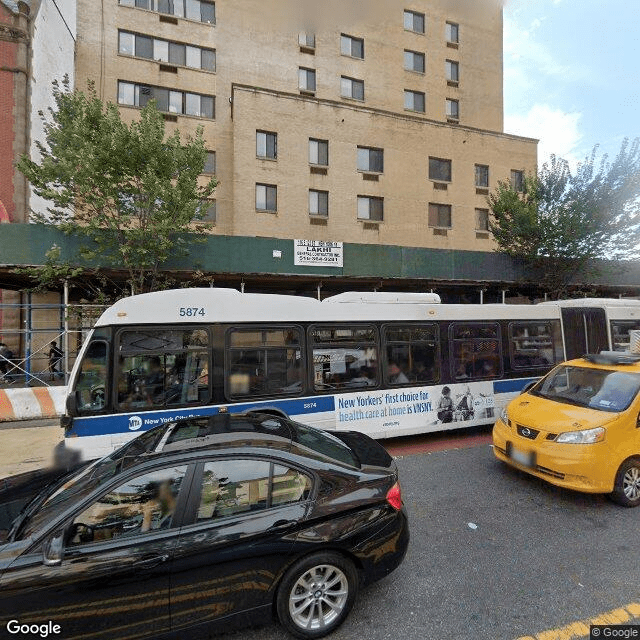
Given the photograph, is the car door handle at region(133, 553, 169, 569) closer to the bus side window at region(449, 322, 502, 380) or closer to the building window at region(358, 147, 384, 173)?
the bus side window at region(449, 322, 502, 380)

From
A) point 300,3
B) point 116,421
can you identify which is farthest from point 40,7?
point 116,421

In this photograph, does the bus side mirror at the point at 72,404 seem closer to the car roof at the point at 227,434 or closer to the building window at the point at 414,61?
the car roof at the point at 227,434

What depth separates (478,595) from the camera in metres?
2.99

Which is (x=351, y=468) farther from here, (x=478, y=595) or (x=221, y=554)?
(x=478, y=595)

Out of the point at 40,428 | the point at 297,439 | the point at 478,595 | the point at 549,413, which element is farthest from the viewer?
the point at 40,428

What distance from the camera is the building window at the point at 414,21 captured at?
2153cm

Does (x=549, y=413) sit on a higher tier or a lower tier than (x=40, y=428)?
higher

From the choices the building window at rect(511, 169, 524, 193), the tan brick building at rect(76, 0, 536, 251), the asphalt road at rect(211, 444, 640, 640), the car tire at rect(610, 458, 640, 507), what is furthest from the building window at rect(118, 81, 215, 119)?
the car tire at rect(610, 458, 640, 507)

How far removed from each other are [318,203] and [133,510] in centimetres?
1764

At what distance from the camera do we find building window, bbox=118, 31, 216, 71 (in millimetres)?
17609

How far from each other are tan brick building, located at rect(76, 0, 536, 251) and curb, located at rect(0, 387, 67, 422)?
33.7ft

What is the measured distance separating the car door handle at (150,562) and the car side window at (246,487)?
29cm

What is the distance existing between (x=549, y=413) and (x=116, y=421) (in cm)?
588

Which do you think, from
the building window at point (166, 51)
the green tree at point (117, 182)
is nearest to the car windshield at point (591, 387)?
the green tree at point (117, 182)
